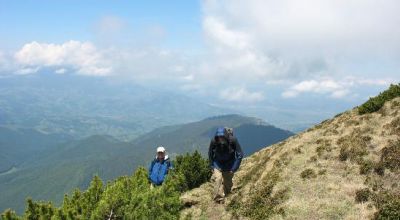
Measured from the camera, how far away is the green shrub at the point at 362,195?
19.6 m

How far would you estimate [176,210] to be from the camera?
66.4 ft

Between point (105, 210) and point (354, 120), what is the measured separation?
18893mm

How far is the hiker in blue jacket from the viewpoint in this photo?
75.6ft

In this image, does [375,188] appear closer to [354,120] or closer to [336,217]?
[336,217]

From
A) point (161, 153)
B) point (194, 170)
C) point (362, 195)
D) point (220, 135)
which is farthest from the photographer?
point (194, 170)

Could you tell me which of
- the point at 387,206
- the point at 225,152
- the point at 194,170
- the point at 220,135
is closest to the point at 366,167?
the point at 387,206

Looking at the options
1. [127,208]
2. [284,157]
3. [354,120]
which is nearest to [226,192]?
[284,157]

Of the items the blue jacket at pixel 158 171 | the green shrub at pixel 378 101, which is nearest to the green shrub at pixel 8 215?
the blue jacket at pixel 158 171

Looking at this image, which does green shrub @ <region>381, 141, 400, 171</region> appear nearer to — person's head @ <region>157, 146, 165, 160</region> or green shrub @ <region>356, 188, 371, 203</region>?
green shrub @ <region>356, 188, 371, 203</region>

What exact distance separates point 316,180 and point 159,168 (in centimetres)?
808

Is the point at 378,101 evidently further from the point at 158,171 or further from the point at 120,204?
the point at 120,204

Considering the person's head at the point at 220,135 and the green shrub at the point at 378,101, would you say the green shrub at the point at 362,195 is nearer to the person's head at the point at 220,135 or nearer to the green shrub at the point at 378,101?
the person's head at the point at 220,135

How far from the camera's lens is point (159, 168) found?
76.4 feet

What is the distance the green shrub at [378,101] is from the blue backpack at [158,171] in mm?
16274
